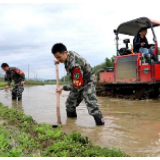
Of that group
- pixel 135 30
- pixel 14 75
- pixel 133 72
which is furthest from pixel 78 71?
pixel 135 30

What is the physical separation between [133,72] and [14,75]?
447 centimetres

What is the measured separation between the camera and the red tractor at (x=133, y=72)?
8.49 metres

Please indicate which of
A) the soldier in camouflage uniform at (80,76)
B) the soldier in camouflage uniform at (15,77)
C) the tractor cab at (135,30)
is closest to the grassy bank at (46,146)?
the soldier in camouflage uniform at (80,76)

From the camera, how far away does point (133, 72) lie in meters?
9.15

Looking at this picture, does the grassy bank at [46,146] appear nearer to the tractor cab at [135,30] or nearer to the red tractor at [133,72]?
the red tractor at [133,72]

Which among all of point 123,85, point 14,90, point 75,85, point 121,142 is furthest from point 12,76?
point 121,142

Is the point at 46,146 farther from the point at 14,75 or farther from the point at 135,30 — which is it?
the point at 135,30

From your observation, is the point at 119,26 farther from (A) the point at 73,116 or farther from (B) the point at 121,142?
(B) the point at 121,142

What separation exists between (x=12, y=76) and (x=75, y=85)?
5.10 metres

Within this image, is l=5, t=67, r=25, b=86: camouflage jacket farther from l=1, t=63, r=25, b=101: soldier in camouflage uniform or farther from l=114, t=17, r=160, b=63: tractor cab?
l=114, t=17, r=160, b=63: tractor cab

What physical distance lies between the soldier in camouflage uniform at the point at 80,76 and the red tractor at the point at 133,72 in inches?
171

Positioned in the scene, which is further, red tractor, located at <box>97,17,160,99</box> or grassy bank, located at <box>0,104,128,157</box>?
red tractor, located at <box>97,17,160,99</box>

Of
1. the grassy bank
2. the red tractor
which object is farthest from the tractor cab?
the grassy bank

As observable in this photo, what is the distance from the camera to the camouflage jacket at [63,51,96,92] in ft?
14.4
